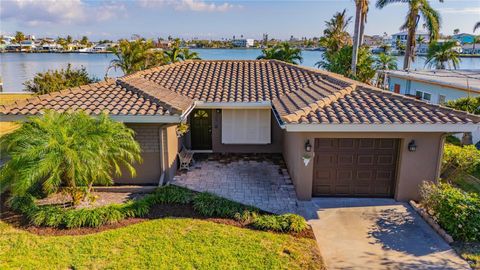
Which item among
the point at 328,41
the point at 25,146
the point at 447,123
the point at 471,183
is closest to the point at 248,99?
the point at 447,123

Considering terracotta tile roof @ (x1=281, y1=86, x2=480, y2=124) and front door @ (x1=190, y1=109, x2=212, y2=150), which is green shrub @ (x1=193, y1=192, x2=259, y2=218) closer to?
terracotta tile roof @ (x1=281, y1=86, x2=480, y2=124)

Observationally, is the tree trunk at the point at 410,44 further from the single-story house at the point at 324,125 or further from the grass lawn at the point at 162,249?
the grass lawn at the point at 162,249

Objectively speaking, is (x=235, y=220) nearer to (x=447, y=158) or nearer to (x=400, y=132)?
(x=400, y=132)

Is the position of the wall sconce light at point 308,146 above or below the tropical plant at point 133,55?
below

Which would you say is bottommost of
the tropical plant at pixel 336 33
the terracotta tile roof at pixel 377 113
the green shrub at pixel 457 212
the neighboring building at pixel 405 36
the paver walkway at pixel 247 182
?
the paver walkway at pixel 247 182

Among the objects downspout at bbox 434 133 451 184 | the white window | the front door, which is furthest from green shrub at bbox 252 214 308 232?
the front door

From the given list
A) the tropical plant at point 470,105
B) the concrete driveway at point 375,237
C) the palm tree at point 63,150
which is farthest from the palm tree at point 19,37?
the concrete driveway at point 375,237

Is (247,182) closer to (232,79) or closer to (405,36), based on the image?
(232,79)
